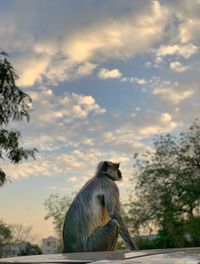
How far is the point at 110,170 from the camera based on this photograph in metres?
8.88

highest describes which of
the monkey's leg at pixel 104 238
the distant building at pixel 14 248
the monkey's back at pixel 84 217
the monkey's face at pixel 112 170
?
the distant building at pixel 14 248

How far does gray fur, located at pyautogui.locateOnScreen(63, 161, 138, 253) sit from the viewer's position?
27.3 ft

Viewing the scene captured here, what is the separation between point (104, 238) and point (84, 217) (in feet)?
1.49

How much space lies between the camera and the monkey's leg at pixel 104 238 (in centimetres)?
827

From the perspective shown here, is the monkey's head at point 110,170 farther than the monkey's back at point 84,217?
Yes

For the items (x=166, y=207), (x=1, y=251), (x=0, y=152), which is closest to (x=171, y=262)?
(x=0, y=152)

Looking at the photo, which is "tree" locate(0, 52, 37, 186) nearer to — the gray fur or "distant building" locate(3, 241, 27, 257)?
the gray fur

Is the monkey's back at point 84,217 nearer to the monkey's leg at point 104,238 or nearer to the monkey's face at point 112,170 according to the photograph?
the monkey's leg at point 104,238

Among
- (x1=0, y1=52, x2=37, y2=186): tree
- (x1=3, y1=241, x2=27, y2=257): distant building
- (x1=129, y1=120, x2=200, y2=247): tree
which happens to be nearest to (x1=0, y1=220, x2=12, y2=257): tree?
(x1=3, y1=241, x2=27, y2=257): distant building

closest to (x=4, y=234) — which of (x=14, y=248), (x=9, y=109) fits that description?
(x=14, y=248)

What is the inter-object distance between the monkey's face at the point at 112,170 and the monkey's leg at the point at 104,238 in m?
0.78

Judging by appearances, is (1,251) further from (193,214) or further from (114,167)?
(114,167)

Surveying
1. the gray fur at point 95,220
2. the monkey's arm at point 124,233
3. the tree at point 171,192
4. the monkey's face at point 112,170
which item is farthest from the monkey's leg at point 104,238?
the tree at point 171,192

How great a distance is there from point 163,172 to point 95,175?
2726 cm
